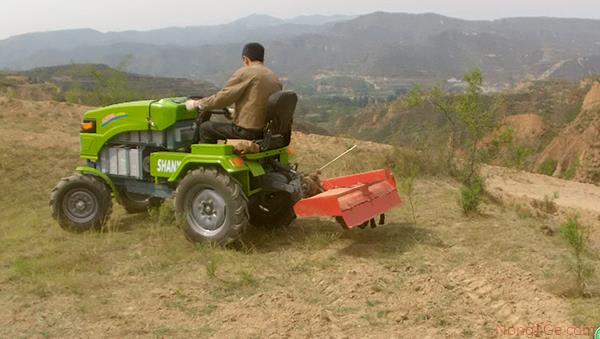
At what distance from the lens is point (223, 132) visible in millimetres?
6027

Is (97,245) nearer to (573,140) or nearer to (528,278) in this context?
(528,278)

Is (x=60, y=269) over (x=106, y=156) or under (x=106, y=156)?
under

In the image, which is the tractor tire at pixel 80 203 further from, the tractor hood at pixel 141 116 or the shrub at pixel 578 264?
the shrub at pixel 578 264

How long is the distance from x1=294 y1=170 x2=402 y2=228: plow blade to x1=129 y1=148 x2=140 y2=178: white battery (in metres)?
2.16

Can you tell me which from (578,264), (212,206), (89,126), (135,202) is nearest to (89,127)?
(89,126)

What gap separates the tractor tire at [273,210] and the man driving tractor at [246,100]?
95 cm

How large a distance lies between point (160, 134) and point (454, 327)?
4.01 meters

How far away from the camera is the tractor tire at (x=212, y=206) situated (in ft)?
18.9

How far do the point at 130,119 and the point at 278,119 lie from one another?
1.93 metres

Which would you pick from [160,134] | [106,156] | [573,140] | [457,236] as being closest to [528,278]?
[457,236]

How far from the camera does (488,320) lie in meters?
4.09

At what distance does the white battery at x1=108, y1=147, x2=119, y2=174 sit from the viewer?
6.96 metres

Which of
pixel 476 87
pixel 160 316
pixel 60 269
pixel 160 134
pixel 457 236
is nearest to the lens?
pixel 160 316

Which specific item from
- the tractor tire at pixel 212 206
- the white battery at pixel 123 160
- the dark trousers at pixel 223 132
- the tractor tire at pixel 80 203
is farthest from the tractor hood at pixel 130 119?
the tractor tire at pixel 212 206
